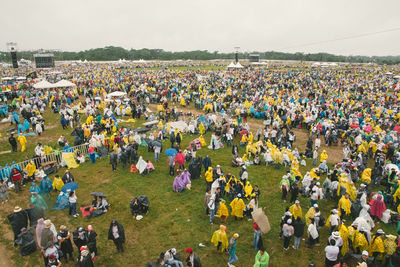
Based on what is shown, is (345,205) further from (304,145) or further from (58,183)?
(58,183)

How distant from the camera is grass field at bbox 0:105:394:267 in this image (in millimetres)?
7496

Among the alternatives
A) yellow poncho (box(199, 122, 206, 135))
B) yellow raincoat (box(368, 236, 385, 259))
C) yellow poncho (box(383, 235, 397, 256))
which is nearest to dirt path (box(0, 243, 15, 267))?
yellow raincoat (box(368, 236, 385, 259))

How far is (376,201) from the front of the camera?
8.86 meters

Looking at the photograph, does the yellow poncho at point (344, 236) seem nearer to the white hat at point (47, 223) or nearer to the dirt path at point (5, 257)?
the white hat at point (47, 223)

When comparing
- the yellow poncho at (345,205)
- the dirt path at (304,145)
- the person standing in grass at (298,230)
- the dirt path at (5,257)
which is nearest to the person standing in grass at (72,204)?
the dirt path at (5,257)

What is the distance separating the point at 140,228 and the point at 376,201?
8134 mm

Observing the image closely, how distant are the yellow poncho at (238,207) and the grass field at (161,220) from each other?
307mm

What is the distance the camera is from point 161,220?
916 cm

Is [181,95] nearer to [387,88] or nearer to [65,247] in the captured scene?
[65,247]

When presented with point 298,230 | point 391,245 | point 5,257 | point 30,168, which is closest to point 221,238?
point 298,230

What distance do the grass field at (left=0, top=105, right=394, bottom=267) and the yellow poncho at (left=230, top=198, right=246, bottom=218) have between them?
31 cm

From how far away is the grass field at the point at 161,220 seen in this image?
7.50m

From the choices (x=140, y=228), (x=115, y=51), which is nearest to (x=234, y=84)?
(x=140, y=228)

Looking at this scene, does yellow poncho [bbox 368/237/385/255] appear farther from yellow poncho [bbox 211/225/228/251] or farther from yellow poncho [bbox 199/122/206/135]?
yellow poncho [bbox 199/122/206/135]
